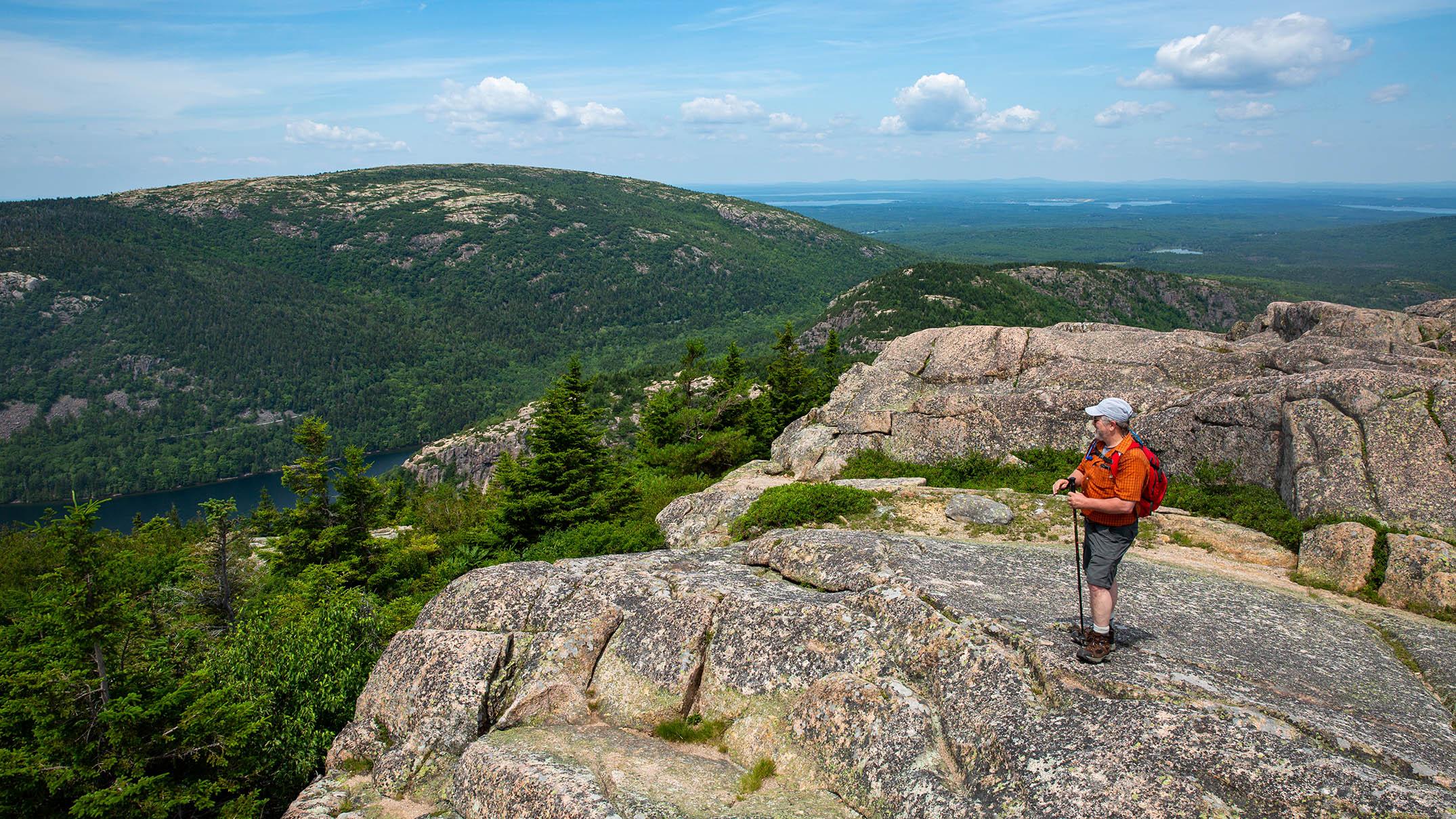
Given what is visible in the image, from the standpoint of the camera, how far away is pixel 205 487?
144000 mm

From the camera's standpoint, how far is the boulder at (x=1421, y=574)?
11.1 m

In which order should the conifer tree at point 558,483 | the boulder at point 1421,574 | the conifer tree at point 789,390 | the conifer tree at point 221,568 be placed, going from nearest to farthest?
the boulder at point 1421,574 < the conifer tree at point 558,483 < the conifer tree at point 221,568 < the conifer tree at point 789,390

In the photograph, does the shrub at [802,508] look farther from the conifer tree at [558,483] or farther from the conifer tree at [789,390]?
the conifer tree at [789,390]

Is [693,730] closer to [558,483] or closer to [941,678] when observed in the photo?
[941,678]

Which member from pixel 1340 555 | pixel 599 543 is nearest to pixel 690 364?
pixel 599 543

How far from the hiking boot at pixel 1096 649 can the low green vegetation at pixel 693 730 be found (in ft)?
15.6

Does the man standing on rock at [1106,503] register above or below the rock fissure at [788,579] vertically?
above

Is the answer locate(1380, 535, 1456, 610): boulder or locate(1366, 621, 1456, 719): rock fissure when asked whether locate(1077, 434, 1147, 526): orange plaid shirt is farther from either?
locate(1380, 535, 1456, 610): boulder

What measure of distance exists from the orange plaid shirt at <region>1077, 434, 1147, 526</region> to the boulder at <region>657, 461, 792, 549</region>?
8.85 meters

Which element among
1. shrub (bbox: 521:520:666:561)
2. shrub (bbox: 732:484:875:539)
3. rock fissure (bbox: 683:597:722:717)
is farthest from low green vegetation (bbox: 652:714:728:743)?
shrub (bbox: 521:520:666:561)

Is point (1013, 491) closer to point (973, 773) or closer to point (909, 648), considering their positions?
point (909, 648)

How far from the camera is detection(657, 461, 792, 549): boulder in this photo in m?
17.2

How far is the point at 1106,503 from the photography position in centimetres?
826

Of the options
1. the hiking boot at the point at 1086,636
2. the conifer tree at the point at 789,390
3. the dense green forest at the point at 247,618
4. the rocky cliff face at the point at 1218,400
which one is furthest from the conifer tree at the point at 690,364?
the hiking boot at the point at 1086,636
